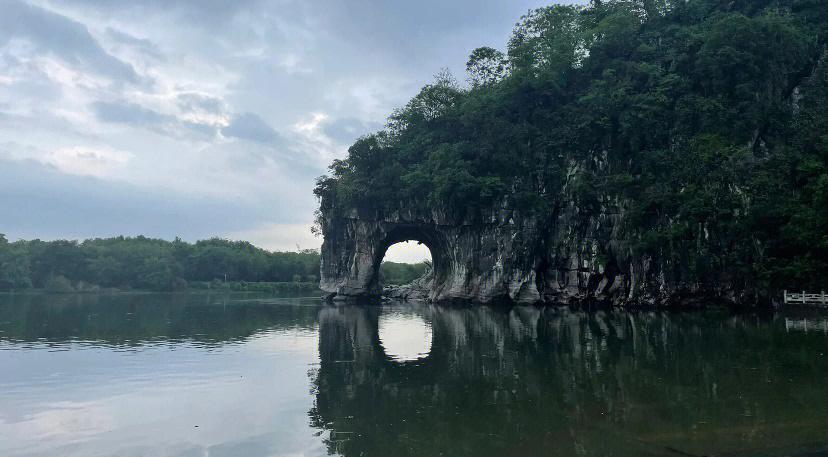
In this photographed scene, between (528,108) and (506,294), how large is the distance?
14207 mm

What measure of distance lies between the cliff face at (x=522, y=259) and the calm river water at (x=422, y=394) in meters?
12.9

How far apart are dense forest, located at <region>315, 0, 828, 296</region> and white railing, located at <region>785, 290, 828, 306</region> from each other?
0.88m

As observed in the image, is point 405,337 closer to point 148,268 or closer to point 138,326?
point 138,326

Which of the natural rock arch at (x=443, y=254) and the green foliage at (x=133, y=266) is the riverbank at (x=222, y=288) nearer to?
the green foliage at (x=133, y=266)

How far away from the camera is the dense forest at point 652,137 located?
98.7 ft

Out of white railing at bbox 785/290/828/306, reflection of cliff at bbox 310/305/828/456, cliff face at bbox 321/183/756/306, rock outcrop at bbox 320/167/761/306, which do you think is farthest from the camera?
cliff face at bbox 321/183/756/306

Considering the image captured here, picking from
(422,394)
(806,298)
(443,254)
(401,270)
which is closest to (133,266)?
(401,270)

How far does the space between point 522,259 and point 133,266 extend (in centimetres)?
6681

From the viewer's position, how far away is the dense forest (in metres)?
30.1

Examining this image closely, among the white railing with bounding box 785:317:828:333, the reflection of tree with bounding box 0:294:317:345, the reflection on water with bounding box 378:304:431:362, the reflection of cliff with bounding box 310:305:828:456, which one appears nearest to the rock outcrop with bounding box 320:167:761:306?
the white railing with bounding box 785:317:828:333

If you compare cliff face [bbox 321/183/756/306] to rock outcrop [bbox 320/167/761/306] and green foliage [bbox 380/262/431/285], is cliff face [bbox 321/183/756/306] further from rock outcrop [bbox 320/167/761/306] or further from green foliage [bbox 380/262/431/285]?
green foliage [bbox 380/262/431/285]

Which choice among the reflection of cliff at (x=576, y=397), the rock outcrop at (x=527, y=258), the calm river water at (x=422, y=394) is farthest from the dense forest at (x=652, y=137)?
the reflection of cliff at (x=576, y=397)

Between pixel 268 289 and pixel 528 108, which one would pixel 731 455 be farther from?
pixel 268 289

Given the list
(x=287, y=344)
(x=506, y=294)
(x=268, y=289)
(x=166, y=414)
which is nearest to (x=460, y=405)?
(x=166, y=414)
